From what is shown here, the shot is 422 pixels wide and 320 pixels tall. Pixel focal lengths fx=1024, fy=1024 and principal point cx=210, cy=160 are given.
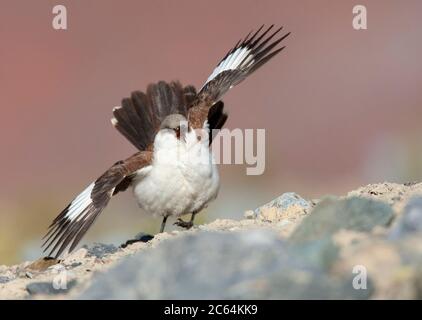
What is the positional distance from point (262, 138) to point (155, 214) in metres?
5.40

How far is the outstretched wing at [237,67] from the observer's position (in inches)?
428

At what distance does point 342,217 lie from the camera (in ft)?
20.7

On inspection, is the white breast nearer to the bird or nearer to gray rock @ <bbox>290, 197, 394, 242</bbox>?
the bird

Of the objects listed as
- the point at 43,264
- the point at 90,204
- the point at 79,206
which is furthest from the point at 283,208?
the point at 43,264

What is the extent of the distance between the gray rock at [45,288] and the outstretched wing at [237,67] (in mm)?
3842

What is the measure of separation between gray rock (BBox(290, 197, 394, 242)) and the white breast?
314 cm

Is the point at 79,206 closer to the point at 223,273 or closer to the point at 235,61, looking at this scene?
the point at 235,61

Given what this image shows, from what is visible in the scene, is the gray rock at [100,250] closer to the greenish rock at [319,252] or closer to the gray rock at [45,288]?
the gray rock at [45,288]

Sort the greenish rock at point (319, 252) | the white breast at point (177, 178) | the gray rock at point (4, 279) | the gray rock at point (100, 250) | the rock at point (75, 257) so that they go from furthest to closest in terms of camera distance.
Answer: the white breast at point (177, 178), the gray rock at point (100, 250), the rock at point (75, 257), the gray rock at point (4, 279), the greenish rock at point (319, 252)

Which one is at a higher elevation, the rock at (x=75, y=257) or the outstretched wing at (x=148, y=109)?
the outstretched wing at (x=148, y=109)

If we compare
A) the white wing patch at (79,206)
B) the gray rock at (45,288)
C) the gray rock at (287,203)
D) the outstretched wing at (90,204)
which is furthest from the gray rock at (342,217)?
the white wing patch at (79,206)

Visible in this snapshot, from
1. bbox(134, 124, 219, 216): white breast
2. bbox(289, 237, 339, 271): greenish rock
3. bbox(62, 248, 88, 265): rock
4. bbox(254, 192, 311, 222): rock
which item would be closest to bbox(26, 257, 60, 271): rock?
bbox(62, 248, 88, 265): rock

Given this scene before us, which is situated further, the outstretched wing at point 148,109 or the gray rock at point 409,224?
the outstretched wing at point 148,109
